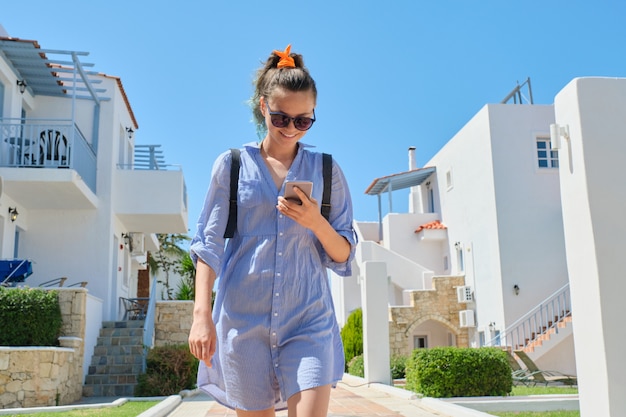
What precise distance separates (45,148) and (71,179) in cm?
90

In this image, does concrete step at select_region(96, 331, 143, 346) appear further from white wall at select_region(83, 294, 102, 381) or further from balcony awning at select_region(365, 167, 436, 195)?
balcony awning at select_region(365, 167, 436, 195)

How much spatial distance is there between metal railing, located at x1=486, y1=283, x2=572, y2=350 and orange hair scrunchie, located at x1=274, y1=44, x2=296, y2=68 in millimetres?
18479

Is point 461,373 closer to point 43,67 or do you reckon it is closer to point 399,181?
point 43,67

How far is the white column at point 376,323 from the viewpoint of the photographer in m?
14.1

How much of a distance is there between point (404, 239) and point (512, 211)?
21.9 ft

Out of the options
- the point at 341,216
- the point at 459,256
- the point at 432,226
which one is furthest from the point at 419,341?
the point at 341,216

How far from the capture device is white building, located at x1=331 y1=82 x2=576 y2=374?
66.5 ft

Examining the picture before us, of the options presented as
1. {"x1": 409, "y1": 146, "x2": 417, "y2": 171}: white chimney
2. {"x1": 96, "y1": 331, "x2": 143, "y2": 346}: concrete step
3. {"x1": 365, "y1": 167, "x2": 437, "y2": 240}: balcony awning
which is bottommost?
{"x1": 96, "y1": 331, "x2": 143, "y2": 346}: concrete step

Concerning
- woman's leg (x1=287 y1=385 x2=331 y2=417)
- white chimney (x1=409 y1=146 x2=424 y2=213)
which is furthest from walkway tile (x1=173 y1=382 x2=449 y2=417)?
white chimney (x1=409 y1=146 x2=424 y2=213)

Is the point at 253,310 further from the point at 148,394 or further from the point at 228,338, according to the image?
the point at 148,394

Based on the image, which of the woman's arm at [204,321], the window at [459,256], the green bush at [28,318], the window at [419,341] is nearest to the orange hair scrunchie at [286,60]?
the woman's arm at [204,321]

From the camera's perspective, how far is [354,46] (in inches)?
513

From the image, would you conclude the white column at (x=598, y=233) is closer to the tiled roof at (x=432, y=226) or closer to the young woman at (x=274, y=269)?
the young woman at (x=274, y=269)

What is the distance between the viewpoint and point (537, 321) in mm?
20234
